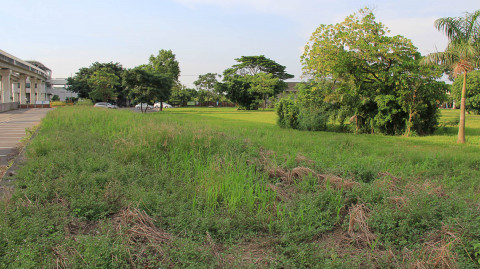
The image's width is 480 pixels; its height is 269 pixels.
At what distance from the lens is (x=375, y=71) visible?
1457 cm

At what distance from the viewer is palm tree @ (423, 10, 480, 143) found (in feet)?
36.6

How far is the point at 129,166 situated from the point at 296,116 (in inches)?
495

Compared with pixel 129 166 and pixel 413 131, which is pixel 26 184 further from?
pixel 413 131

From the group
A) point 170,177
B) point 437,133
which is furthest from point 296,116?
point 170,177

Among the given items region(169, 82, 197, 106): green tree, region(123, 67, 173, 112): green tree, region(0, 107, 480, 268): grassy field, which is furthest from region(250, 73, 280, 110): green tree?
region(0, 107, 480, 268): grassy field

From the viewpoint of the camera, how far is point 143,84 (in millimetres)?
34188

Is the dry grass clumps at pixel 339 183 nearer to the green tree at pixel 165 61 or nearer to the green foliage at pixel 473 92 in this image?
the green foliage at pixel 473 92

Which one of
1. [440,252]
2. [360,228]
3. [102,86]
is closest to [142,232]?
[360,228]

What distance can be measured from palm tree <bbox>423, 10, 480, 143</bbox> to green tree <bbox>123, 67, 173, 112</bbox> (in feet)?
92.5

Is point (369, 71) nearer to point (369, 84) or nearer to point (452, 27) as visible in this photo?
point (369, 84)

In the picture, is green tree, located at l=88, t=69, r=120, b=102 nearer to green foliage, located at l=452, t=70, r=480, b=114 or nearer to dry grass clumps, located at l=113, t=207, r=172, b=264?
dry grass clumps, located at l=113, t=207, r=172, b=264

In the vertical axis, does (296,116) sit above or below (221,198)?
above

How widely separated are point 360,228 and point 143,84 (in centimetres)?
3343

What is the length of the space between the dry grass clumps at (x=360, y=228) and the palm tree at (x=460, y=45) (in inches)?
404
